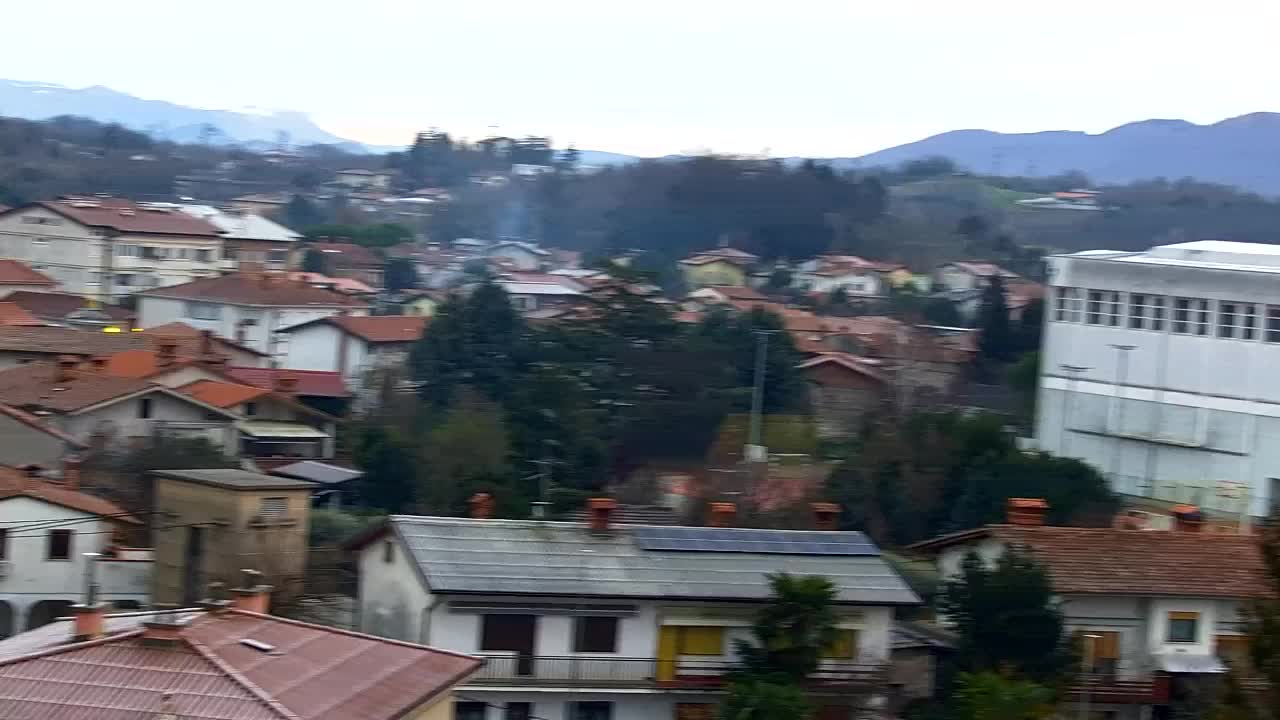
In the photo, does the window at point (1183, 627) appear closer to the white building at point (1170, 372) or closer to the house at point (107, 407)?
the white building at point (1170, 372)

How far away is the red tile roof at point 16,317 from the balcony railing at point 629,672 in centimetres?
1583

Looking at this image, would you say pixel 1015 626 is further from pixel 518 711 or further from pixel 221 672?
pixel 221 672

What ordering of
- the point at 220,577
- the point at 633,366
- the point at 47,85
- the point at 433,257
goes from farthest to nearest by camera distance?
the point at 47,85 < the point at 433,257 < the point at 633,366 < the point at 220,577

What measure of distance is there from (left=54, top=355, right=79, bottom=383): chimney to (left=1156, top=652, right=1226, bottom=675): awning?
1298 cm

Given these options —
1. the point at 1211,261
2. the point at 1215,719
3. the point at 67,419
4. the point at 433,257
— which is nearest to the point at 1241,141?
the point at 433,257

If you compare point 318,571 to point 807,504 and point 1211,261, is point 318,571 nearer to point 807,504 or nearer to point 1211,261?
point 807,504

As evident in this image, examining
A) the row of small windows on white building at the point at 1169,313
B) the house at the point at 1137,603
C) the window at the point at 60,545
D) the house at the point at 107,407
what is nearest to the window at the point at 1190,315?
the row of small windows on white building at the point at 1169,313

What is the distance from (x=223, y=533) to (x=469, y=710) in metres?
3.37

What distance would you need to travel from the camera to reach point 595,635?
12258 mm

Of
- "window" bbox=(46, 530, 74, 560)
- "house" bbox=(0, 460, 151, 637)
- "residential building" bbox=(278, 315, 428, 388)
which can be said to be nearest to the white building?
"residential building" bbox=(278, 315, 428, 388)

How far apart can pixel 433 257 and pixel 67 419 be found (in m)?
31.5

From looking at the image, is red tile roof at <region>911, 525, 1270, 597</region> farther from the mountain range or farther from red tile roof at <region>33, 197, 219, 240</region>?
the mountain range

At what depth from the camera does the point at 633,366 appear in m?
25.3

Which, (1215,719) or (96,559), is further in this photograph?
(96,559)
